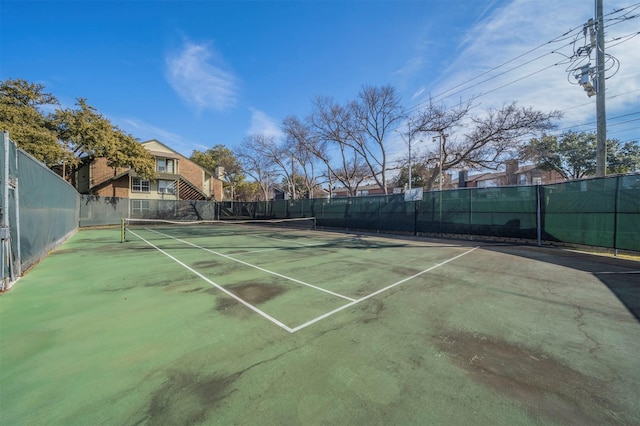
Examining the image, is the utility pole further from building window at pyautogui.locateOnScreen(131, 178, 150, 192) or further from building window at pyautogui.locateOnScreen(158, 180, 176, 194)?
building window at pyautogui.locateOnScreen(131, 178, 150, 192)

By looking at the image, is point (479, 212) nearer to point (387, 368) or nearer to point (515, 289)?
point (515, 289)

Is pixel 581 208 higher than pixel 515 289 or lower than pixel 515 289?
higher

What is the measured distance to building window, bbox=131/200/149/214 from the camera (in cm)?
2827

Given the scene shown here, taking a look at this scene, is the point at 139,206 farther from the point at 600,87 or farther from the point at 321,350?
the point at 600,87

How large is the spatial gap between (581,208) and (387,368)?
12344 millimetres

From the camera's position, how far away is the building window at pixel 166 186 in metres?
33.4

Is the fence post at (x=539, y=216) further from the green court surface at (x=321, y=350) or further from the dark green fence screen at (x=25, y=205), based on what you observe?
the dark green fence screen at (x=25, y=205)

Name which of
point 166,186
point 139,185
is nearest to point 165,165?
point 166,186

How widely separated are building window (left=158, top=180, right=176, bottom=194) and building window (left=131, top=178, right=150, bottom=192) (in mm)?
1311

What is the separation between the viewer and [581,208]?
1042cm

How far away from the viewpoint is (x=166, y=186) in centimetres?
3384

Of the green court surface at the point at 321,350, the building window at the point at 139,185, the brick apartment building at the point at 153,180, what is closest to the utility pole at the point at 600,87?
the green court surface at the point at 321,350

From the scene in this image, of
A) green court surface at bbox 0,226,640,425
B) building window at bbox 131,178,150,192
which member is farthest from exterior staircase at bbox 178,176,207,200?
green court surface at bbox 0,226,640,425

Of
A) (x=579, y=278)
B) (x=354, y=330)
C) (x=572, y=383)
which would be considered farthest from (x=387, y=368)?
(x=579, y=278)
